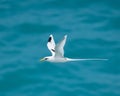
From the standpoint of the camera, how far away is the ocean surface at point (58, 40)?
22172 mm

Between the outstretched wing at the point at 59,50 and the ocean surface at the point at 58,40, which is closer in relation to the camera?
the outstretched wing at the point at 59,50

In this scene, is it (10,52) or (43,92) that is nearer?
(43,92)

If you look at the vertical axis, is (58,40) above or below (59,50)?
above

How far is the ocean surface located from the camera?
22172 mm

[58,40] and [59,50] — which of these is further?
[58,40]

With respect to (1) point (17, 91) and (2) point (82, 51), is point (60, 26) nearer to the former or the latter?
(2) point (82, 51)

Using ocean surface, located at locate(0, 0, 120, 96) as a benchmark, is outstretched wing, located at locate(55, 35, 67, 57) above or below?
below

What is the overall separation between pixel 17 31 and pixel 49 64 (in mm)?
2601

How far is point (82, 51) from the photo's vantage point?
23953 millimetres

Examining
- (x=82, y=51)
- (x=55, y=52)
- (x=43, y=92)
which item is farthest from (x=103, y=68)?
(x=55, y=52)

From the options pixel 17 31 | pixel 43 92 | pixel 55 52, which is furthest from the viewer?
pixel 17 31

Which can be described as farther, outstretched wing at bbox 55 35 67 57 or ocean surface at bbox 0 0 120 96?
ocean surface at bbox 0 0 120 96

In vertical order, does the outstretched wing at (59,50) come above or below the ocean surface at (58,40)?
below

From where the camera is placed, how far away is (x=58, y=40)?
2441 centimetres
